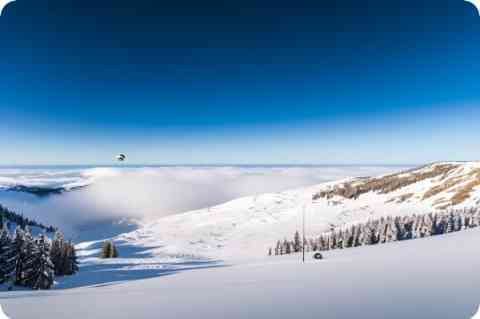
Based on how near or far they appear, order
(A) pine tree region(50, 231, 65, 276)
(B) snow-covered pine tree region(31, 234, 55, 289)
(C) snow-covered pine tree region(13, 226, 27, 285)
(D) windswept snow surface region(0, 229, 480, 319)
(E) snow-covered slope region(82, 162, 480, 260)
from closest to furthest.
Answer: (D) windswept snow surface region(0, 229, 480, 319), (B) snow-covered pine tree region(31, 234, 55, 289), (C) snow-covered pine tree region(13, 226, 27, 285), (A) pine tree region(50, 231, 65, 276), (E) snow-covered slope region(82, 162, 480, 260)

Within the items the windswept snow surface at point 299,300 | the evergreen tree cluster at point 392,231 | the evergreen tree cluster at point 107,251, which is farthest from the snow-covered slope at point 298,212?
the windswept snow surface at point 299,300

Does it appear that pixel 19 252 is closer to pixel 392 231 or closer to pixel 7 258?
pixel 7 258

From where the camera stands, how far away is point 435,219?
125 ft

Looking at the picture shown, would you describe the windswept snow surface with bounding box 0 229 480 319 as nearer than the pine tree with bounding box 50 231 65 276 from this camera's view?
Yes

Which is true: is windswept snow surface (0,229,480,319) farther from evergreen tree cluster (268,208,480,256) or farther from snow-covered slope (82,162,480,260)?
snow-covered slope (82,162,480,260)

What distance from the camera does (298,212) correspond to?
317 feet

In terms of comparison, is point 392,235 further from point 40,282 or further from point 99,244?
point 99,244

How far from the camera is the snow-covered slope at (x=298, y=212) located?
63.0 meters

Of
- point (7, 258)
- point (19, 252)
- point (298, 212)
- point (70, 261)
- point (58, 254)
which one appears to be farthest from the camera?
point (298, 212)

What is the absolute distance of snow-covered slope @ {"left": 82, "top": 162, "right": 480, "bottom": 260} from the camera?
207 ft

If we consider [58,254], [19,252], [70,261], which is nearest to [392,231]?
[70,261]

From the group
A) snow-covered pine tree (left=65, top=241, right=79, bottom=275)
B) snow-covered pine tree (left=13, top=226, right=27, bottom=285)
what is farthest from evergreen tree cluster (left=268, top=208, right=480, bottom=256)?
snow-covered pine tree (left=13, top=226, right=27, bottom=285)

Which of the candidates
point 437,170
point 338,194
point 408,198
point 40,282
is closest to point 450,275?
point 40,282

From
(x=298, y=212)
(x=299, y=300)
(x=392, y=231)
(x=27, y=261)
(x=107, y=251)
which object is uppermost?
(x=299, y=300)
